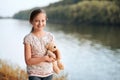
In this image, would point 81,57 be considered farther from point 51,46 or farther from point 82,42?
point 51,46

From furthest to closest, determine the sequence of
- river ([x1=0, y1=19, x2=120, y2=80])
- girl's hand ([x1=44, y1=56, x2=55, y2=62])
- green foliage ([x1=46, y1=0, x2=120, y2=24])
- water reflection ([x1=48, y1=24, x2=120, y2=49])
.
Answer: green foliage ([x1=46, y1=0, x2=120, y2=24]) < water reflection ([x1=48, y1=24, x2=120, y2=49]) < river ([x1=0, y1=19, x2=120, y2=80]) < girl's hand ([x1=44, y1=56, x2=55, y2=62])

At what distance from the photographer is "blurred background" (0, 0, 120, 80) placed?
22.6 feet

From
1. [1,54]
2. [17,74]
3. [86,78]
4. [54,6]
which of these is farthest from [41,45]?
[54,6]

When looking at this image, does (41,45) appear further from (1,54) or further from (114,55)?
(114,55)

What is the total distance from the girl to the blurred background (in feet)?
6.45

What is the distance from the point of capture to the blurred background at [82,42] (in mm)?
6875

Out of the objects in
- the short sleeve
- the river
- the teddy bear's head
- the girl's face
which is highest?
the girl's face

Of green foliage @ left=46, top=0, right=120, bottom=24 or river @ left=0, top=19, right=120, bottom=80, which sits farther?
green foliage @ left=46, top=0, right=120, bottom=24

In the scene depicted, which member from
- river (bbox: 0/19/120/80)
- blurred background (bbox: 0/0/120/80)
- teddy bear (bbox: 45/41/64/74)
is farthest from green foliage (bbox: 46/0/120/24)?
teddy bear (bbox: 45/41/64/74)

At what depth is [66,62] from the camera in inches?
308

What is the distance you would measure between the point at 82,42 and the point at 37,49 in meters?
9.70

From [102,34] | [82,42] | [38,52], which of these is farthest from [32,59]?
[102,34]

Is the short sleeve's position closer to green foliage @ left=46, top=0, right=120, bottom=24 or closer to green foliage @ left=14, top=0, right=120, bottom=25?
green foliage @ left=14, top=0, right=120, bottom=25

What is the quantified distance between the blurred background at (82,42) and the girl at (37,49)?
1.97 meters
